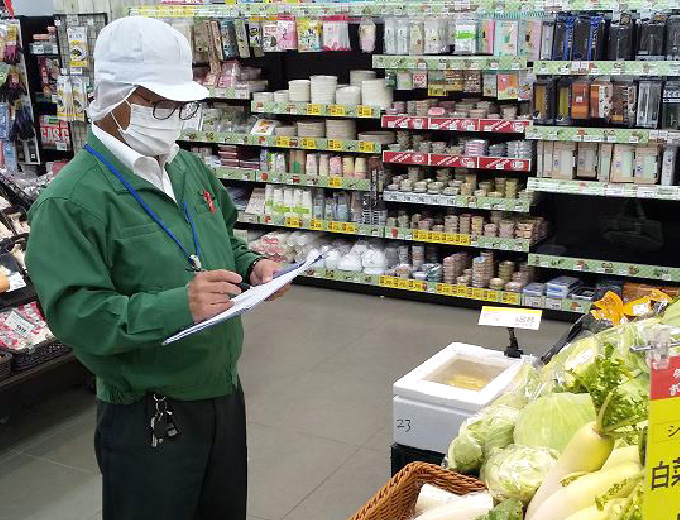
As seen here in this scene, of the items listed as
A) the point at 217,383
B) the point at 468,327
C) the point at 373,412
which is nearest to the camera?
the point at 217,383

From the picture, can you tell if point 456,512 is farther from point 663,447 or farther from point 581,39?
point 581,39

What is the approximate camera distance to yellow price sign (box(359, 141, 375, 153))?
624 cm

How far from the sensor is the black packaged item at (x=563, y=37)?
5.22 m

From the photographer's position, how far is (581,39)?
518 cm

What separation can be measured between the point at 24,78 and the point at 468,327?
17.0 ft

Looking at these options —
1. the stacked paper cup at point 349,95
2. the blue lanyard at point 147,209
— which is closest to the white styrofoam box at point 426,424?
the blue lanyard at point 147,209

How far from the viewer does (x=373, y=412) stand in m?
4.49

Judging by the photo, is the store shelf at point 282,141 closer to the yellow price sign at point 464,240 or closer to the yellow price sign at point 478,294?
the yellow price sign at point 464,240

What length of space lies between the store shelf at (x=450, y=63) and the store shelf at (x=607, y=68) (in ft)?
0.66

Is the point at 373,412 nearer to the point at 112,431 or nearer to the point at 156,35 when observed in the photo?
the point at 112,431

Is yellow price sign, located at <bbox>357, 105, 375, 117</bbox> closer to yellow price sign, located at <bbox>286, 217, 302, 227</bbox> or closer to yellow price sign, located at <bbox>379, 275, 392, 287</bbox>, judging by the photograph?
yellow price sign, located at <bbox>286, 217, 302, 227</bbox>

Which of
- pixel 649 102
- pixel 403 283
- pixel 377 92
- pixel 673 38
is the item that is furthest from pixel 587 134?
pixel 403 283

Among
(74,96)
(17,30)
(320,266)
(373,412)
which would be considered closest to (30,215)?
(373,412)

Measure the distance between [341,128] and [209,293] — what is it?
464 centimetres
